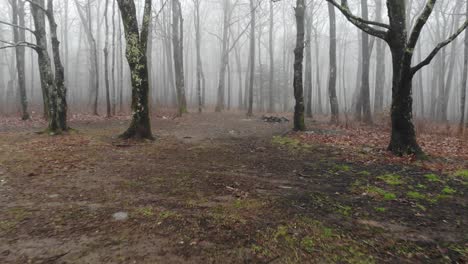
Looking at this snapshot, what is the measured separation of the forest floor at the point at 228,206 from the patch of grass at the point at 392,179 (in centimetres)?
2

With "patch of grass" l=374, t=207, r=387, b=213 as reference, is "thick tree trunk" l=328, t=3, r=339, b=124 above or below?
above

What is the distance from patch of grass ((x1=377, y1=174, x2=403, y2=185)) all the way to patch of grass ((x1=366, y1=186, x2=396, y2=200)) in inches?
19.9

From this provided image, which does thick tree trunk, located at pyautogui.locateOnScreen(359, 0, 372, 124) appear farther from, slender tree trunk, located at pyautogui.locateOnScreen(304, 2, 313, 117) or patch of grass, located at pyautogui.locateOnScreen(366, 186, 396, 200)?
patch of grass, located at pyautogui.locateOnScreen(366, 186, 396, 200)

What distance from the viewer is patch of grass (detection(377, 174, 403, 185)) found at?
17.3 ft

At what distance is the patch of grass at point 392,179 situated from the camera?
17.3ft

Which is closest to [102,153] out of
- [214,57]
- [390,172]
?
[390,172]

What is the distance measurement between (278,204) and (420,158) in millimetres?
4697

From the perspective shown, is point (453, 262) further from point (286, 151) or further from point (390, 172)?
point (286, 151)

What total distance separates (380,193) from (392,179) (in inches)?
37.9

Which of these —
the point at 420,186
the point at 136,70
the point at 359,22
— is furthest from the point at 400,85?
the point at 136,70

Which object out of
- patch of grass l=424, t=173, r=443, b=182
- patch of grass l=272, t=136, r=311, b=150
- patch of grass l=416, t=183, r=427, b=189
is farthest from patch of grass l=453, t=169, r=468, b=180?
patch of grass l=272, t=136, r=311, b=150

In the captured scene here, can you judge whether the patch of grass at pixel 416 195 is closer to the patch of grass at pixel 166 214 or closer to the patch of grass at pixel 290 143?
the patch of grass at pixel 166 214

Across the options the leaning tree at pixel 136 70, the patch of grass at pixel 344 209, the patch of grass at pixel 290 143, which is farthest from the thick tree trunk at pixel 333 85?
the patch of grass at pixel 344 209

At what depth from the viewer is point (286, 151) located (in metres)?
8.07
